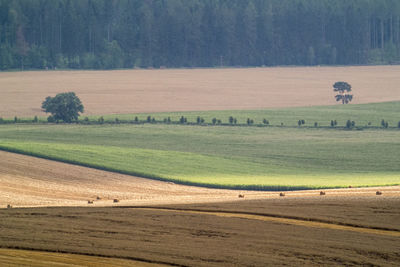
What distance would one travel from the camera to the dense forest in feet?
370

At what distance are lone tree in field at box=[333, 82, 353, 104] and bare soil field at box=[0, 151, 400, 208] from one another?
58.1m

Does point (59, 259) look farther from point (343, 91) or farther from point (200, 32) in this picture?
point (200, 32)

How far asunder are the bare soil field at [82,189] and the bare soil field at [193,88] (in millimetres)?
36307

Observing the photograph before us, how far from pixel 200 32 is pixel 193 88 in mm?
23448

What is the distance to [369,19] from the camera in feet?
408

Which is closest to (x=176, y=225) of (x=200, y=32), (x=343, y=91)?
(x=343, y=91)

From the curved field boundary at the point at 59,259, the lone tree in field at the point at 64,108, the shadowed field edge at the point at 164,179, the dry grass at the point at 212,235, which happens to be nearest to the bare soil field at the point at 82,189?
the shadowed field edge at the point at 164,179

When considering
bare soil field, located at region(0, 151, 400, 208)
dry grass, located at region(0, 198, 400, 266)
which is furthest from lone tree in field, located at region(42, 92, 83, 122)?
dry grass, located at region(0, 198, 400, 266)

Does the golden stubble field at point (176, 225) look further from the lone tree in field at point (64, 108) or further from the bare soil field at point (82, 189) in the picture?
the lone tree in field at point (64, 108)

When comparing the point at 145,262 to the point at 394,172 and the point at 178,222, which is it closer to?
the point at 178,222

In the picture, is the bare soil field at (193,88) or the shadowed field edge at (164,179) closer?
the shadowed field edge at (164,179)

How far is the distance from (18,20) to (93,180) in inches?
3181

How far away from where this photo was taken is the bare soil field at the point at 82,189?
29.0 m

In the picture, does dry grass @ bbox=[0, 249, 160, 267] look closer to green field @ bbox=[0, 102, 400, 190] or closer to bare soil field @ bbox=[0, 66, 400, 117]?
green field @ bbox=[0, 102, 400, 190]
